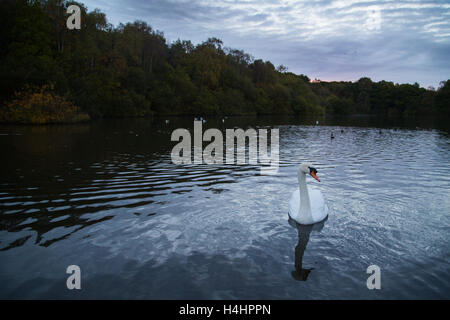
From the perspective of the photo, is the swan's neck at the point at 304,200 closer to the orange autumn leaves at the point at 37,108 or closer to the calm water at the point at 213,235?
the calm water at the point at 213,235

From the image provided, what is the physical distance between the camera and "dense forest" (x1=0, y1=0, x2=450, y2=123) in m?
37.6

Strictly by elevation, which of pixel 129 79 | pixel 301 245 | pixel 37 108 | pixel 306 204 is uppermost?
pixel 129 79

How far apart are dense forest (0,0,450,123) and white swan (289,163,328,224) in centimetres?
3513

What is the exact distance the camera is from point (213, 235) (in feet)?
22.2

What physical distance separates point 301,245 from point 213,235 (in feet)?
5.89

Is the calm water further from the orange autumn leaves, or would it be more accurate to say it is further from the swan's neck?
the orange autumn leaves

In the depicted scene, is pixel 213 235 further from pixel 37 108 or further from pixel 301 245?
pixel 37 108

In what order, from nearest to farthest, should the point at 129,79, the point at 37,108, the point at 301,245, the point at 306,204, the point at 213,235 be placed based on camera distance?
the point at 301,245
the point at 213,235
the point at 306,204
the point at 37,108
the point at 129,79

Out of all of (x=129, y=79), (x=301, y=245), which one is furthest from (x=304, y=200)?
(x=129, y=79)

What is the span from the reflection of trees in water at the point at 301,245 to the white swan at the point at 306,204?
143mm

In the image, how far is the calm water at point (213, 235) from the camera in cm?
495

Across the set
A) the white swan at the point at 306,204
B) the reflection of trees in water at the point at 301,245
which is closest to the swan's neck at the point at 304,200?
the white swan at the point at 306,204

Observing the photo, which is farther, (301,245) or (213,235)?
(213,235)

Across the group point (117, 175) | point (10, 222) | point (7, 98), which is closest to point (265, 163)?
point (117, 175)
